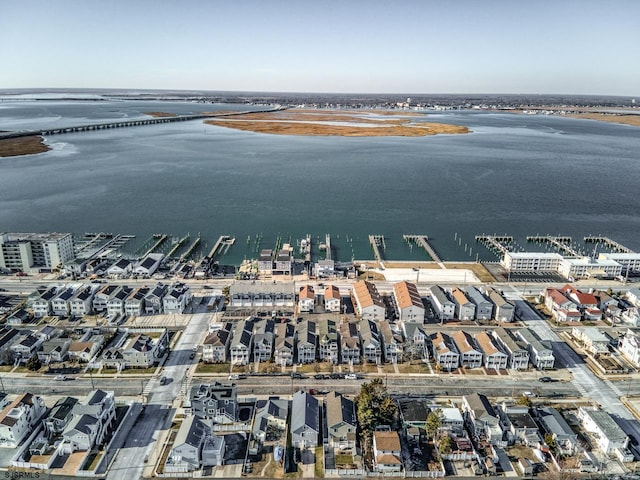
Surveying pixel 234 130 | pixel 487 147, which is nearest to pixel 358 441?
pixel 487 147

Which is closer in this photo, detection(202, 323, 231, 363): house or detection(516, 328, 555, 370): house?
detection(202, 323, 231, 363): house

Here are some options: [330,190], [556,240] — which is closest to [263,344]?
[556,240]

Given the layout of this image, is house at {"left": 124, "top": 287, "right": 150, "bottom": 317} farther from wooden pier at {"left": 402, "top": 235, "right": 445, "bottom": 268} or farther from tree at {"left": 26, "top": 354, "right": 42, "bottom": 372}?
wooden pier at {"left": 402, "top": 235, "right": 445, "bottom": 268}

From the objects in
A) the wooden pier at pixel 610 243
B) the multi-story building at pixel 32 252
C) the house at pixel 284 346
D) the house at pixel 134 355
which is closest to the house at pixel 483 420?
the house at pixel 284 346

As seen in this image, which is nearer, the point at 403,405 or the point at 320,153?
the point at 403,405

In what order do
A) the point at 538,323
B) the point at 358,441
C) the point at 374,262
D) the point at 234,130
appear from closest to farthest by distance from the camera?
the point at 358,441 → the point at 538,323 → the point at 374,262 → the point at 234,130

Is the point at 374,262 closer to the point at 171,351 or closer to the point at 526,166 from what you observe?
the point at 171,351

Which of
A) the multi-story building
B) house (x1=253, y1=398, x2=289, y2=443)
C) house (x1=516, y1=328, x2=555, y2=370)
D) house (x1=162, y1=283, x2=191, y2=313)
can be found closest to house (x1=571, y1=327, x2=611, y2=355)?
house (x1=516, y1=328, x2=555, y2=370)
